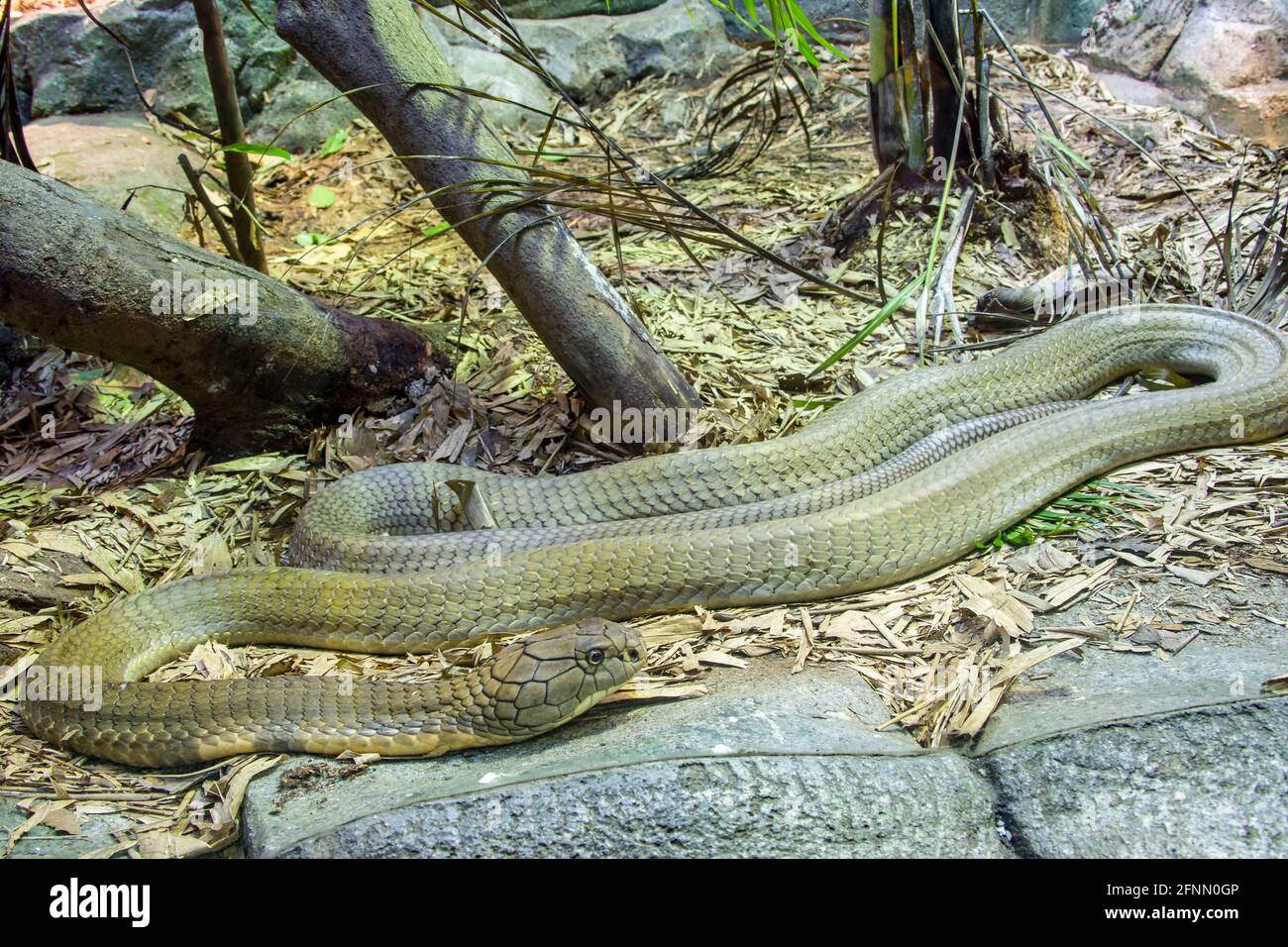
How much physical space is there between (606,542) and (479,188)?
4.97 feet

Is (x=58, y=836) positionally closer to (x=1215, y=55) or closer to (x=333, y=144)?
(x=333, y=144)

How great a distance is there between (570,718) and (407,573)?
3.32 ft

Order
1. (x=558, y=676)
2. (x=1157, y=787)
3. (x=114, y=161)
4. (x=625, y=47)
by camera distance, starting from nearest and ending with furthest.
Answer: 1. (x=1157, y=787)
2. (x=558, y=676)
3. (x=114, y=161)
4. (x=625, y=47)

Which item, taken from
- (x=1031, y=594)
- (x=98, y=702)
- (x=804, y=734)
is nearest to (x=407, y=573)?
(x=98, y=702)

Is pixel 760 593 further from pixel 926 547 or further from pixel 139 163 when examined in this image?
pixel 139 163

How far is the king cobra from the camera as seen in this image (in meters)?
2.86

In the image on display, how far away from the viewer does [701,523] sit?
372 centimetres

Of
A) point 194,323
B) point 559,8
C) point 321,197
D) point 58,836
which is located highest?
point 559,8

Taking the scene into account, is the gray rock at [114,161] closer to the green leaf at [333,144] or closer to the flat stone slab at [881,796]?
the green leaf at [333,144]

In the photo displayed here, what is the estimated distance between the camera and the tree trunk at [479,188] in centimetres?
378

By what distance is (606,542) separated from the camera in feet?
11.5

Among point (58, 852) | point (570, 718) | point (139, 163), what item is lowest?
point (58, 852)

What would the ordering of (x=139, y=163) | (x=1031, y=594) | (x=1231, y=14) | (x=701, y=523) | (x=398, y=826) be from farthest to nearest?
(x=1231, y=14)
(x=139, y=163)
(x=701, y=523)
(x=1031, y=594)
(x=398, y=826)
